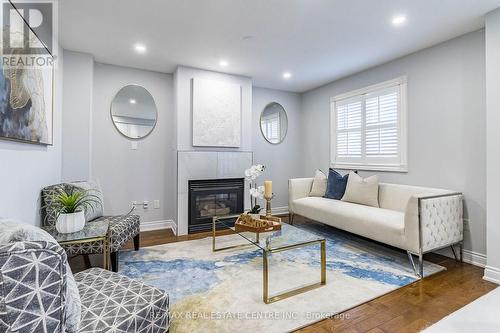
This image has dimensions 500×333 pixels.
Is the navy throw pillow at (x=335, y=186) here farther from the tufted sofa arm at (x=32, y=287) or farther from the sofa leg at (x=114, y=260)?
the tufted sofa arm at (x=32, y=287)

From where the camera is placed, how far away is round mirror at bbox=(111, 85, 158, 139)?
3709mm

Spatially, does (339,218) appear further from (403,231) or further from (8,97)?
(8,97)

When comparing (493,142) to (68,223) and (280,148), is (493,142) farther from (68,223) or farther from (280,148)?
Result: (68,223)

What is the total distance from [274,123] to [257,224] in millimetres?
2857

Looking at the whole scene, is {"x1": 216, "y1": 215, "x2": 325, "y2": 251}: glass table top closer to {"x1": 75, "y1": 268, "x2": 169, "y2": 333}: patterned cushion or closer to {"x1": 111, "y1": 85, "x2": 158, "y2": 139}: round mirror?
{"x1": 75, "y1": 268, "x2": 169, "y2": 333}: patterned cushion

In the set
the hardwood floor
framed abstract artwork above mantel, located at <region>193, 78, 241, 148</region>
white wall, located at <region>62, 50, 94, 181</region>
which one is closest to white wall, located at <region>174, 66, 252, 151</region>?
framed abstract artwork above mantel, located at <region>193, 78, 241, 148</region>

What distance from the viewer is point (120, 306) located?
4.01 ft

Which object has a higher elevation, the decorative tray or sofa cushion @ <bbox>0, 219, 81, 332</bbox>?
sofa cushion @ <bbox>0, 219, 81, 332</bbox>

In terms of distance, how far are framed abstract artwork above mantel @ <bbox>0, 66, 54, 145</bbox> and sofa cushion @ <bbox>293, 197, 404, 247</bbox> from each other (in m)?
3.25

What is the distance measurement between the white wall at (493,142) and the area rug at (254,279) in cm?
46

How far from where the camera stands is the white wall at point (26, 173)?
162 cm

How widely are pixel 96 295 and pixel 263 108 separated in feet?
13.6

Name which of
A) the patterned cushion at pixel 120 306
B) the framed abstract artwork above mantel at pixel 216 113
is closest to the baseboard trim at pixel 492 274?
the patterned cushion at pixel 120 306

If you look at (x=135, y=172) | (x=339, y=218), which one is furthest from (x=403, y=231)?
(x=135, y=172)
